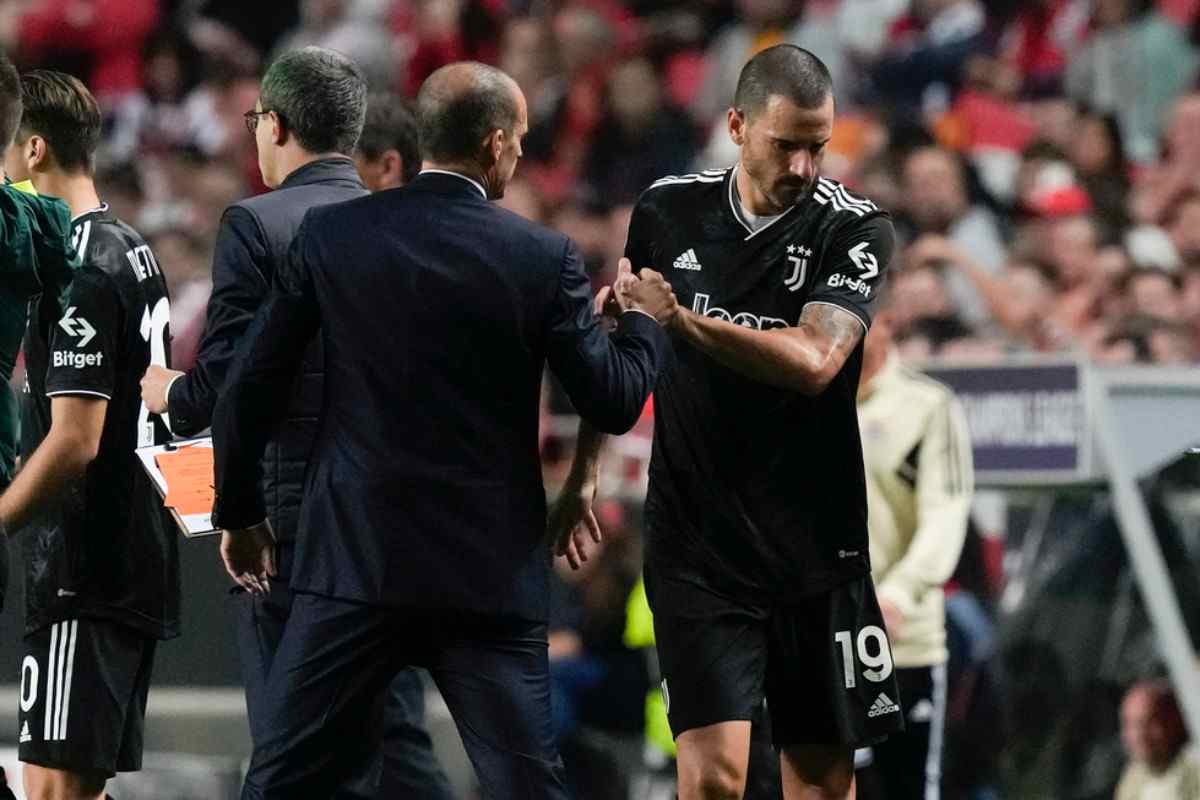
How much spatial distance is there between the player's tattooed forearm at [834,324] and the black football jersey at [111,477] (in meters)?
1.66

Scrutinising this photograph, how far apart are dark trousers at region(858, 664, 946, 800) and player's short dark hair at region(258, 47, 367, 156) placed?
287 cm

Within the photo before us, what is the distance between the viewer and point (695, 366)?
4945 millimetres

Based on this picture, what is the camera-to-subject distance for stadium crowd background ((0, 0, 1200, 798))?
8570 mm

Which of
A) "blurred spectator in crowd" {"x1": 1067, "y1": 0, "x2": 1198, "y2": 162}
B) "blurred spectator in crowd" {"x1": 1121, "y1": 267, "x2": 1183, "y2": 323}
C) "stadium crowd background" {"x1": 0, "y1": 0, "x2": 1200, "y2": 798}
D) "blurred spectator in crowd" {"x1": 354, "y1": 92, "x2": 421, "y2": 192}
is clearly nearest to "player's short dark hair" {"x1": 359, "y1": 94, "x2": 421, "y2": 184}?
"blurred spectator in crowd" {"x1": 354, "y1": 92, "x2": 421, "y2": 192}

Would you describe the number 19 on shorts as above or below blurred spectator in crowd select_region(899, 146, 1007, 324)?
below

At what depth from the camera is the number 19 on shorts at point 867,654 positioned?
4.92 m

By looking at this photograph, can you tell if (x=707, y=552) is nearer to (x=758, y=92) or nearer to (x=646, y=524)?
(x=646, y=524)

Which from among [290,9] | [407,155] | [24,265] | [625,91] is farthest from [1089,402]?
[290,9]

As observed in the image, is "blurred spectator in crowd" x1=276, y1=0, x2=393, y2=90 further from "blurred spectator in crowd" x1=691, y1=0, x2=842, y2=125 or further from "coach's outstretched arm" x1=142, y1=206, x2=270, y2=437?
"coach's outstretched arm" x1=142, y1=206, x2=270, y2=437

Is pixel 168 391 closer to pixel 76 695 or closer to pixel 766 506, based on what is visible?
pixel 76 695

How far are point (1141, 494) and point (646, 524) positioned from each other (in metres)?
3.46

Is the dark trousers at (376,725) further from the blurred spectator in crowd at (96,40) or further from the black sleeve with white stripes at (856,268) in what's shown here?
the blurred spectator in crowd at (96,40)

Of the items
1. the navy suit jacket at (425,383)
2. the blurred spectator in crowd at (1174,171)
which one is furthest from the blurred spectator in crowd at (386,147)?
the blurred spectator in crowd at (1174,171)

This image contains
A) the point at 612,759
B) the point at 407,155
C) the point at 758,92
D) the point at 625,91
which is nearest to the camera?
the point at 758,92
